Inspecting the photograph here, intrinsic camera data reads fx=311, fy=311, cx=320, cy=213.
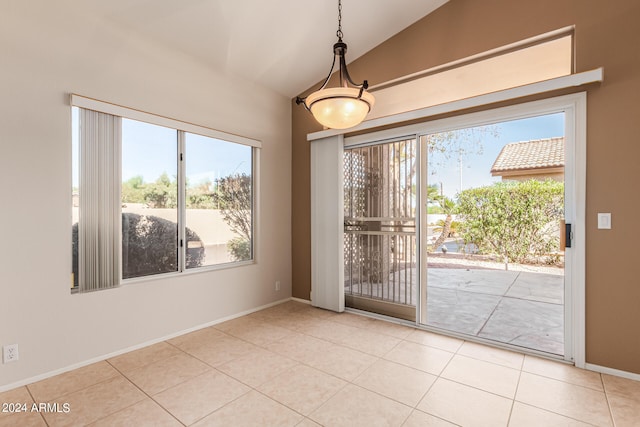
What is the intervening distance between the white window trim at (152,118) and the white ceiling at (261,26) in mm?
713

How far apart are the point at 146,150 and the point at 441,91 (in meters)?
3.11

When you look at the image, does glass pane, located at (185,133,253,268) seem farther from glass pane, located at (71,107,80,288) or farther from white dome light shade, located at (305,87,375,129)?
white dome light shade, located at (305,87,375,129)

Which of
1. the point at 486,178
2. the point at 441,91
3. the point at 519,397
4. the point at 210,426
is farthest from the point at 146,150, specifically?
the point at 486,178

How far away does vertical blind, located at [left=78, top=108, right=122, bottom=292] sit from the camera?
2.57 meters

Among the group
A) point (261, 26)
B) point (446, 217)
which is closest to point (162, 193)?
point (261, 26)

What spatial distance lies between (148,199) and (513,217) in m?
5.73

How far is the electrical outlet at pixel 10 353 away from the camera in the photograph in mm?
2205

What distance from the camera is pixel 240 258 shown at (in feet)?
12.9

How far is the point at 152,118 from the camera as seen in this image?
297 cm

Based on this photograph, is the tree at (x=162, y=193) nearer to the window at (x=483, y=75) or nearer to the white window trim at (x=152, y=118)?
the white window trim at (x=152, y=118)

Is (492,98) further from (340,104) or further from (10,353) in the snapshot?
(10,353)

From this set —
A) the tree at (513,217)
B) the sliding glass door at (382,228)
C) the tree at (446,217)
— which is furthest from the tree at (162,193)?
the tree at (513,217)

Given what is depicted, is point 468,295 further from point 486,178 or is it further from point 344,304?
point 344,304

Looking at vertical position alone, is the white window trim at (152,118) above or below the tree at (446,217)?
above
